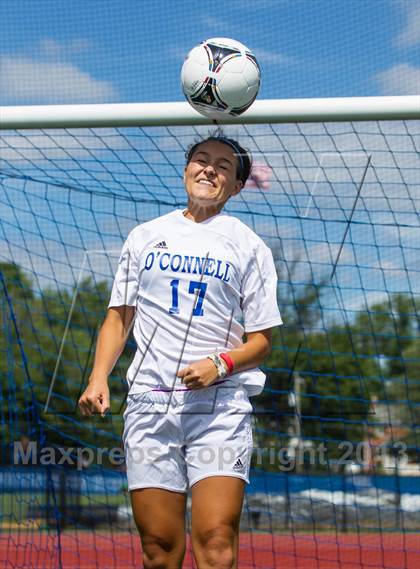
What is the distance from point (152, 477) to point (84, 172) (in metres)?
2.60

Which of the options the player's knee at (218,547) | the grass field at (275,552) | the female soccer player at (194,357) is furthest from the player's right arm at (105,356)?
the grass field at (275,552)

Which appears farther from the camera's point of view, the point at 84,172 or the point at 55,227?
the point at 55,227

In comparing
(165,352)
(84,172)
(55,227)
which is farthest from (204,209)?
(55,227)

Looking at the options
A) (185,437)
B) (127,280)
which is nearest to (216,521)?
(185,437)

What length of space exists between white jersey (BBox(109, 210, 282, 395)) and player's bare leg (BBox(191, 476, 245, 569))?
A: 38 centimetres

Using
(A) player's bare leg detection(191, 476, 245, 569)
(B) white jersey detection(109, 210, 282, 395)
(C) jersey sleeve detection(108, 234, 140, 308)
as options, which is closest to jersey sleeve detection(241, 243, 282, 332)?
(B) white jersey detection(109, 210, 282, 395)

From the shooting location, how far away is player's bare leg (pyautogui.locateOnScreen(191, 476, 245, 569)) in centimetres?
328

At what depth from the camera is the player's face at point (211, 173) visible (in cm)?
366

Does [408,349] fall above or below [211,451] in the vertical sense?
above

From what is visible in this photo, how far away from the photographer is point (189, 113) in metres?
4.91

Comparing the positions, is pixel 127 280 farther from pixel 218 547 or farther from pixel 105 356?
Result: pixel 218 547

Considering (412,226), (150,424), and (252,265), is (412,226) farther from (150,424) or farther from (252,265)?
(150,424)

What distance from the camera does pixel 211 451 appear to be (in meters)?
3.40

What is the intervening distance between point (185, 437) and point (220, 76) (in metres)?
1.49
